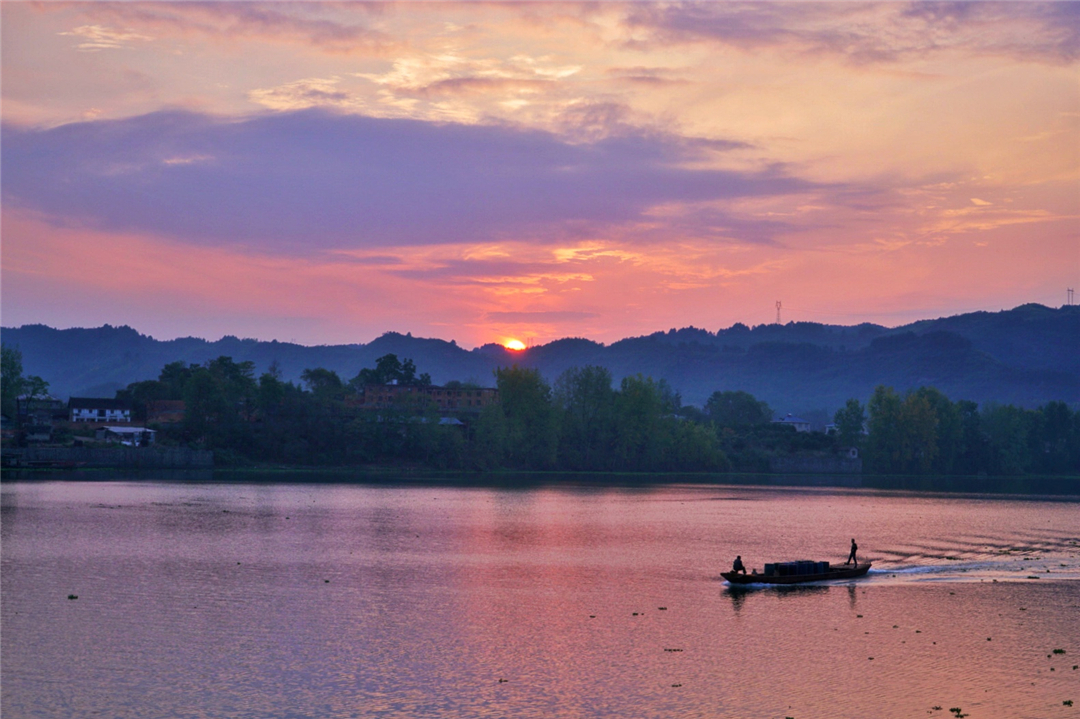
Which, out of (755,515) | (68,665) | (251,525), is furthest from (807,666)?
(755,515)

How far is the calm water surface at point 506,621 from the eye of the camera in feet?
117

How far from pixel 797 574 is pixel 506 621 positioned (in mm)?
24038

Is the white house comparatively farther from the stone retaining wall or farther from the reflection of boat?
the reflection of boat

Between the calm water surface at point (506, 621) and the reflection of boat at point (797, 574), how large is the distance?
4.72 feet

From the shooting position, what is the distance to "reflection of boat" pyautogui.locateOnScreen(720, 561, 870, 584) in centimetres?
6184

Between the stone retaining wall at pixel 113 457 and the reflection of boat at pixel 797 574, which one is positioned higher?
the stone retaining wall at pixel 113 457

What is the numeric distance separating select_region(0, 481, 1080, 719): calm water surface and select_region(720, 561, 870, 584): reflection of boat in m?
1.44

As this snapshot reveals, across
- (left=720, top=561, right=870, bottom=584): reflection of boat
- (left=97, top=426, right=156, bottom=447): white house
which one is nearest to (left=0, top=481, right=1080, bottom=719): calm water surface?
(left=720, top=561, right=870, bottom=584): reflection of boat

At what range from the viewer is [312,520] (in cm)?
9662

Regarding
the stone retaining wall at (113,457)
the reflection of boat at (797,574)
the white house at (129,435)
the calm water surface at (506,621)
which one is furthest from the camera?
the white house at (129,435)

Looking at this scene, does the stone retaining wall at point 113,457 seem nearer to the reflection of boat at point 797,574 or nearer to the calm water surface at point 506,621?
the calm water surface at point 506,621

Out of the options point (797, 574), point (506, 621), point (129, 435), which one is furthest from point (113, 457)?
point (797, 574)

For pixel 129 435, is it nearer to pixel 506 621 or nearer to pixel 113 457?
pixel 113 457

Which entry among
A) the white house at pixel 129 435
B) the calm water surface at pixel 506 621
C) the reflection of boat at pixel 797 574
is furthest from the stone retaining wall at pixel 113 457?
the reflection of boat at pixel 797 574
